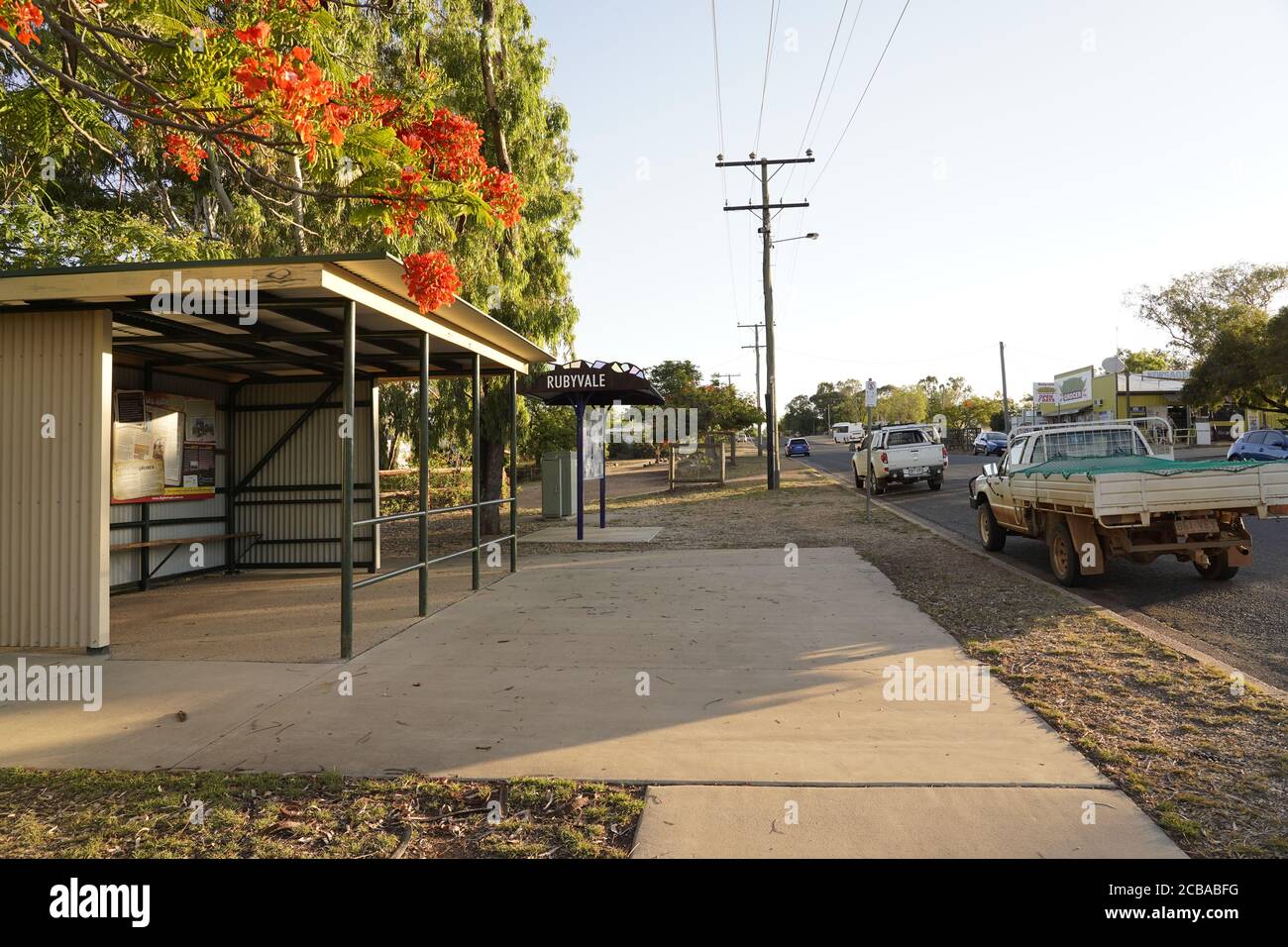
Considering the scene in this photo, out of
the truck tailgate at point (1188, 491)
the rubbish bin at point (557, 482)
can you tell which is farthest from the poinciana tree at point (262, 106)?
the rubbish bin at point (557, 482)

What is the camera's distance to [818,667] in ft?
20.1

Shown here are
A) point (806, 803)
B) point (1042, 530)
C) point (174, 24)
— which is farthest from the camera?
point (1042, 530)

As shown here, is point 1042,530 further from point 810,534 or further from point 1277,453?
point 1277,453

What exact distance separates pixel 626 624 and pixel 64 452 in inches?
199

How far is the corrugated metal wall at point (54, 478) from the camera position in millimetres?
6613

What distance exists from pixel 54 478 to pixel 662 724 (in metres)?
5.53

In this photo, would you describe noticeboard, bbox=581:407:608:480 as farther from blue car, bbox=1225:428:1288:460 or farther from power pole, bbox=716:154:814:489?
blue car, bbox=1225:428:1288:460

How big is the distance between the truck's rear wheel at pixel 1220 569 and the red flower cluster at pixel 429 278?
8686 millimetres

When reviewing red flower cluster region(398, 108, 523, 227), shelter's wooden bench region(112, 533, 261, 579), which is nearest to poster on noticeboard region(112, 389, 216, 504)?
shelter's wooden bench region(112, 533, 261, 579)

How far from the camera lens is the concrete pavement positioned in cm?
377

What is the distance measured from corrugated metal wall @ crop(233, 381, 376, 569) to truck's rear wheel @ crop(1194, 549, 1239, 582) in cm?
1060

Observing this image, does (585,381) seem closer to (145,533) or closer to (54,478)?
(145,533)

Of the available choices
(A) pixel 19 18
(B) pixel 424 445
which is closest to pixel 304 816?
(A) pixel 19 18
